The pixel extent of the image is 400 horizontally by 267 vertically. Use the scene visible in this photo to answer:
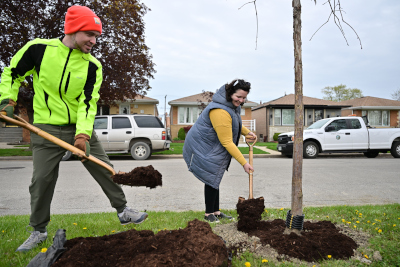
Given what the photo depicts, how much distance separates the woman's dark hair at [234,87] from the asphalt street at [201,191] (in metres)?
2.15

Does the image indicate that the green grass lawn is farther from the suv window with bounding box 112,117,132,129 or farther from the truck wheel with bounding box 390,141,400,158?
the truck wheel with bounding box 390,141,400,158

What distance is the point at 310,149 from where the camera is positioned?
13383 mm

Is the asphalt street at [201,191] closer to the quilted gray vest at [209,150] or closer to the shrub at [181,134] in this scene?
the quilted gray vest at [209,150]

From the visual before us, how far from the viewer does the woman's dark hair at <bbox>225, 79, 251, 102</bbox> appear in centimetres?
350

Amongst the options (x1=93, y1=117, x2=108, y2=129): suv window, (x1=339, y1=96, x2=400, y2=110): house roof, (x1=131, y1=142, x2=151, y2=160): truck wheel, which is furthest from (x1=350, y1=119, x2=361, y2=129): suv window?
(x1=339, y1=96, x2=400, y2=110): house roof

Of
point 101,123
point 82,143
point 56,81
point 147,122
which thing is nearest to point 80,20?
point 56,81

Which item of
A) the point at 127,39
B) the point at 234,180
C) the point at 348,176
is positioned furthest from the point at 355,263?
the point at 127,39

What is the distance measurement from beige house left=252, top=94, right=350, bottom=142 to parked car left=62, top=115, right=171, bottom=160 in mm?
18317

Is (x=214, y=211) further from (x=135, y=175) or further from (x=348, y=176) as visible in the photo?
(x=348, y=176)

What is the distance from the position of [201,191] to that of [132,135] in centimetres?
693

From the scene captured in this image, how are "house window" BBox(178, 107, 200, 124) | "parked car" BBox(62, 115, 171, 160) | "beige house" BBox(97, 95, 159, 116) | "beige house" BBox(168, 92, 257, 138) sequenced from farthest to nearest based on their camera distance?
1. "house window" BBox(178, 107, 200, 124)
2. "beige house" BBox(168, 92, 257, 138)
3. "beige house" BBox(97, 95, 159, 116)
4. "parked car" BBox(62, 115, 171, 160)

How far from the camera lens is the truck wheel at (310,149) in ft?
43.8

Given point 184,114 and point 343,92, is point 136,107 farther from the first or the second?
point 343,92

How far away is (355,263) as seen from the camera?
8.23ft
